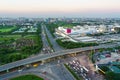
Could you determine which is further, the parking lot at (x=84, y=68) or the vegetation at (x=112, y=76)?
the parking lot at (x=84, y=68)

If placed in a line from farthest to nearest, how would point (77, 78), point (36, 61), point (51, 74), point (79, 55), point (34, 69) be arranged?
point (79, 55) < point (36, 61) < point (34, 69) < point (51, 74) < point (77, 78)

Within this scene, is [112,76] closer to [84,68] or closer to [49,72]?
[84,68]

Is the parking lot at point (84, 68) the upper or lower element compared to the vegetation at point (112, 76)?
lower

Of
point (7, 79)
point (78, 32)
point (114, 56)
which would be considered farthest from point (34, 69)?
point (78, 32)

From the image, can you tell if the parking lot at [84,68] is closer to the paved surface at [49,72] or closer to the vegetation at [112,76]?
the paved surface at [49,72]

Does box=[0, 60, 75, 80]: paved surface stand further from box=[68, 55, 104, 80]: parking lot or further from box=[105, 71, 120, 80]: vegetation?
box=[105, 71, 120, 80]: vegetation

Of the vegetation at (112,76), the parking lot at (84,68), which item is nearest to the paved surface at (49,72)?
the parking lot at (84,68)

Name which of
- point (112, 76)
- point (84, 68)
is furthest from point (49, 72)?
point (112, 76)

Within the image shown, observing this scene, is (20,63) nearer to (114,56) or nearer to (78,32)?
(114,56)

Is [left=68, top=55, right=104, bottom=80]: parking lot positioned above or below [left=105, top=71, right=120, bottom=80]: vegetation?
below

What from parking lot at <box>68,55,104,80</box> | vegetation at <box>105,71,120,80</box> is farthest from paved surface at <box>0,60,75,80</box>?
vegetation at <box>105,71,120,80</box>

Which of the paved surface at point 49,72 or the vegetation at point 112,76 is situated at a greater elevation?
the vegetation at point 112,76
